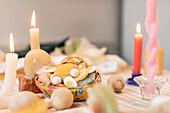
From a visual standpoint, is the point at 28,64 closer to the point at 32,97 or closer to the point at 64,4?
the point at 32,97

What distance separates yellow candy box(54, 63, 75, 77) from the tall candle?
0.20 metres

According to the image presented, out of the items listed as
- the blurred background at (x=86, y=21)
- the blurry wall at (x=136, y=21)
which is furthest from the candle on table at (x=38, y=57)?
the blurry wall at (x=136, y=21)

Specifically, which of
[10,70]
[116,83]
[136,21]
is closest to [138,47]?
[116,83]

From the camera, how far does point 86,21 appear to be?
1382 mm

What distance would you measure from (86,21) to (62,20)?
0.15 meters

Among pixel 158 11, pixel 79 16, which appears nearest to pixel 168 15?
pixel 158 11

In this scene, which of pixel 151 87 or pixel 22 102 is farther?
pixel 151 87

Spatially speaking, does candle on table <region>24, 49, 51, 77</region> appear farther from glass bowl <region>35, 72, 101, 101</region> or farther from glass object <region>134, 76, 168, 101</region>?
glass object <region>134, 76, 168, 101</region>

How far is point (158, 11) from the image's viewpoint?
1.16m

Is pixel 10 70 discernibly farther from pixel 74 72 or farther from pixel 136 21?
pixel 136 21

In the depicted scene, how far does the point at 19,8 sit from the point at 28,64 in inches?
27.1

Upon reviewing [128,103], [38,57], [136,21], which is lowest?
[128,103]

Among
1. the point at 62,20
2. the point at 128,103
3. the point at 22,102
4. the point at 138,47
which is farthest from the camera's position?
the point at 62,20

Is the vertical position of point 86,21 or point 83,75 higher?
point 86,21
